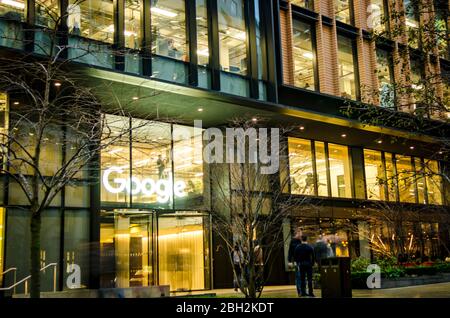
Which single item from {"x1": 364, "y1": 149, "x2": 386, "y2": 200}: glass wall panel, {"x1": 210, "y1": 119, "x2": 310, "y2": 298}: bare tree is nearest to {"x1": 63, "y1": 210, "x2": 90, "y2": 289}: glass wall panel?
{"x1": 210, "y1": 119, "x2": 310, "y2": 298}: bare tree

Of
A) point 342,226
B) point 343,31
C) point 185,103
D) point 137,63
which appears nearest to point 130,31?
point 137,63

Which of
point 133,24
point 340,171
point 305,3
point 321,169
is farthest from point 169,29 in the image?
point 340,171

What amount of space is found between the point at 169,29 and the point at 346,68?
34.5ft

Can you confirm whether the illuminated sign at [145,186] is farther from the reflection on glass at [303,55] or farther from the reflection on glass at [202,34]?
the reflection on glass at [303,55]

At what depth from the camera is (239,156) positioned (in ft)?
58.9

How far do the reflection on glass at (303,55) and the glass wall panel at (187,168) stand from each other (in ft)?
18.5

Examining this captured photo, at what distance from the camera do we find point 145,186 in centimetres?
2233

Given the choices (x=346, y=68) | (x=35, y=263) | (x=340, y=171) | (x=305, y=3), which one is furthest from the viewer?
(x=340, y=171)

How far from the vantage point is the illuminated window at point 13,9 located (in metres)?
17.3

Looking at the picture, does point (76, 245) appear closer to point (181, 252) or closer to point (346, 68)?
point (181, 252)

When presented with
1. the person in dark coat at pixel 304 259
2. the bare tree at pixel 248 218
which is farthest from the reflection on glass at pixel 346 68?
the person in dark coat at pixel 304 259

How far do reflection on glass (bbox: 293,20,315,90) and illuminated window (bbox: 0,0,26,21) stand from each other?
40.6 feet

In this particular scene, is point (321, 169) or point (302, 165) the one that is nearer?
point (302, 165)

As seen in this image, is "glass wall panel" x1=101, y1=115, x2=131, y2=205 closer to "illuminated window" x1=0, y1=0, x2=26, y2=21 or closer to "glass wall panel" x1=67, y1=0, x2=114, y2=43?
"glass wall panel" x1=67, y1=0, x2=114, y2=43
